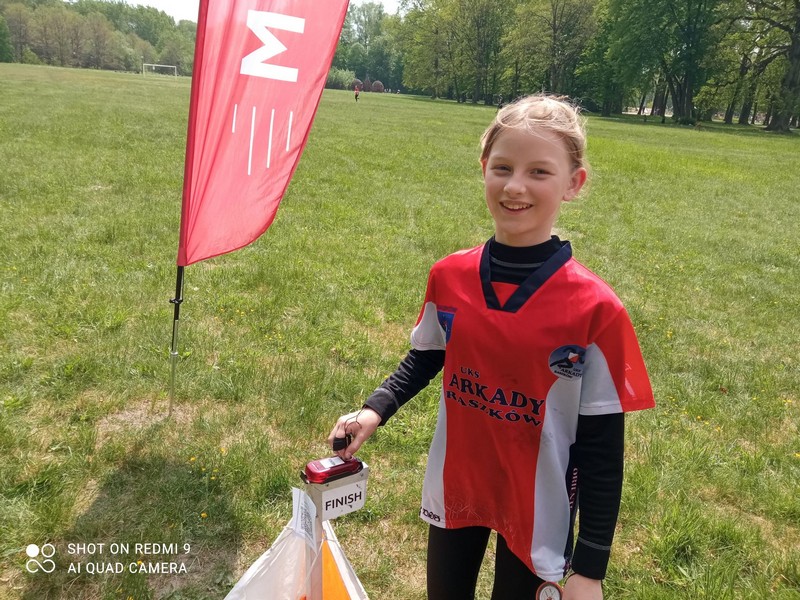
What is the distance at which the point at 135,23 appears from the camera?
131 metres

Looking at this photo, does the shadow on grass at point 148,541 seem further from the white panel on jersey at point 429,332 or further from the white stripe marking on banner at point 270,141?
the white stripe marking on banner at point 270,141

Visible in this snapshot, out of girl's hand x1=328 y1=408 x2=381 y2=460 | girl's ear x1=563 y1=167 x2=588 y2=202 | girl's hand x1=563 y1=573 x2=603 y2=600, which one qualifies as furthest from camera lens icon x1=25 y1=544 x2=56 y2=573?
girl's ear x1=563 y1=167 x2=588 y2=202

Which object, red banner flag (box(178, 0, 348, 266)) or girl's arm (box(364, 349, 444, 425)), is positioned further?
red banner flag (box(178, 0, 348, 266))

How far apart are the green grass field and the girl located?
1189 mm

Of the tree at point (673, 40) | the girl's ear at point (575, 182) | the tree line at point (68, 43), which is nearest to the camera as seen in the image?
the girl's ear at point (575, 182)

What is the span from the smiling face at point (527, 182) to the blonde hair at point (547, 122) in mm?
18

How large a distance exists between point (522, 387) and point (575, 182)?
1.94ft

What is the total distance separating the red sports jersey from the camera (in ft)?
4.66

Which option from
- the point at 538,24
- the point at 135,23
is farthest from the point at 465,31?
the point at 135,23

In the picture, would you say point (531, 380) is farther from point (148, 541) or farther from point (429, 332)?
point (148, 541)

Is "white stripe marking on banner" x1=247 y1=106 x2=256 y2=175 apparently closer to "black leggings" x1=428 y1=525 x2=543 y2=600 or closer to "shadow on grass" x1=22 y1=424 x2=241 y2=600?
"shadow on grass" x1=22 y1=424 x2=241 y2=600

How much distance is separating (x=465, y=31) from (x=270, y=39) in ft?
245

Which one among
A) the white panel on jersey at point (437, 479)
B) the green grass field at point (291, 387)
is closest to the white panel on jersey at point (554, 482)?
the white panel on jersey at point (437, 479)

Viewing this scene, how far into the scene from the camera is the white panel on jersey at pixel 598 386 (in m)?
1.42
